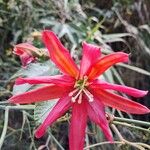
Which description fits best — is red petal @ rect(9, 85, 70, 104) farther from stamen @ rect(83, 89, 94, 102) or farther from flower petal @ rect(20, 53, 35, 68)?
flower petal @ rect(20, 53, 35, 68)

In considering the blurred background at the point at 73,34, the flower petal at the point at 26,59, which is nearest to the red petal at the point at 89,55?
the flower petal at the point at 26,59

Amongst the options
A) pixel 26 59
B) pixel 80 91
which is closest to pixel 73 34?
pixel 26 59

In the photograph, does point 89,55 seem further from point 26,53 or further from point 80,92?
point 26,53

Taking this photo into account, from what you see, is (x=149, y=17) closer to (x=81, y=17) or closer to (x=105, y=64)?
(x=81, y=17)

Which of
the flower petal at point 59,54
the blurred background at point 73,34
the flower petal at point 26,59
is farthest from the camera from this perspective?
the blurred background at point 73,34

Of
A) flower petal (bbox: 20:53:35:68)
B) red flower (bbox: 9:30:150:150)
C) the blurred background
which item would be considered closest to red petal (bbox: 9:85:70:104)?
red flower (bbox: 9:30:150:150)

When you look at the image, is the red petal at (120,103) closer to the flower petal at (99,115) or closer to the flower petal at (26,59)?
the flower petal at (99,115)
